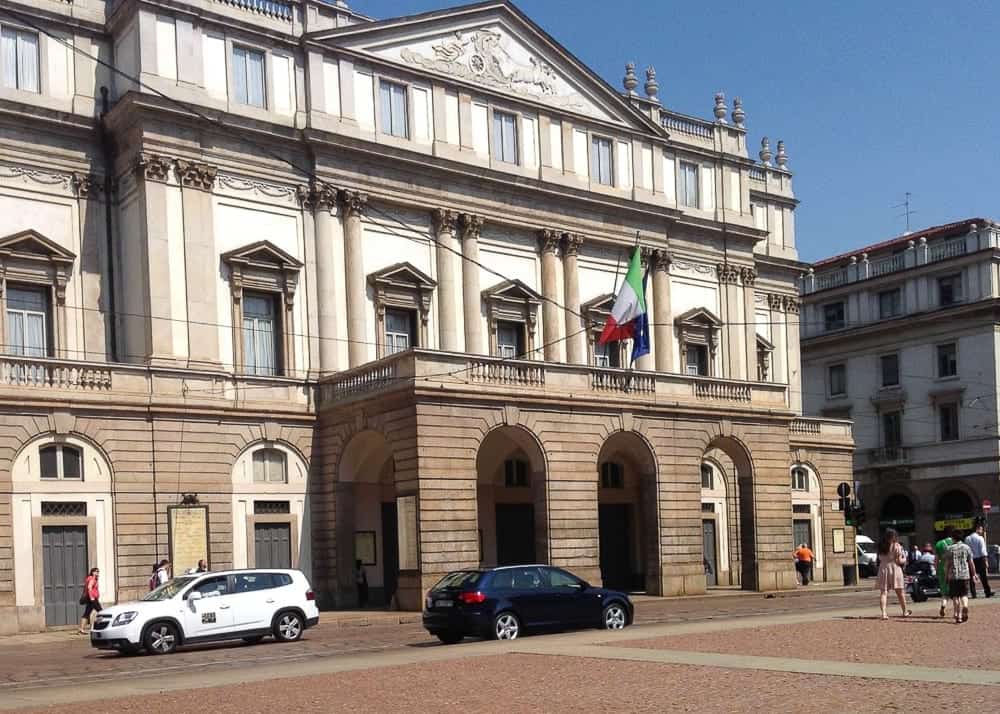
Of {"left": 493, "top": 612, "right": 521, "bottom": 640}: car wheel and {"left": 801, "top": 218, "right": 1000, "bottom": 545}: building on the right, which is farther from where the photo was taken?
{"left": 801, "top": 218, "right": 1000, "bottom": 545}: building on the right

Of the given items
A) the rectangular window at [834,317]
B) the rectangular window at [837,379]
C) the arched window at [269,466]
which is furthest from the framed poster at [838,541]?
the rectangular window at [834,317]

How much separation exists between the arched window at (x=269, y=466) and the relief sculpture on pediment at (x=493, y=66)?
14189 mm

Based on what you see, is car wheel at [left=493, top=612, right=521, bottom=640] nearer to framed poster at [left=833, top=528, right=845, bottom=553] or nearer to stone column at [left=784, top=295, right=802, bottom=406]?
framed poster at [left=833, top=528, right=845, bottom=553]

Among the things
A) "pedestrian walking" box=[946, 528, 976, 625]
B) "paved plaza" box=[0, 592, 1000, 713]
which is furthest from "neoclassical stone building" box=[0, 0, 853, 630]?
"pedestrian walking" box=[946, 528, 976, 625]

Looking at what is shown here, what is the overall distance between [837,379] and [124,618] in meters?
59.4

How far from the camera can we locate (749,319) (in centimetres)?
5516

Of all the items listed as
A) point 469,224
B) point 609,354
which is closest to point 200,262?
point 469,224

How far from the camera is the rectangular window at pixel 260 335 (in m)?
41.0

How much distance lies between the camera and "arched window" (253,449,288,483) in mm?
40125

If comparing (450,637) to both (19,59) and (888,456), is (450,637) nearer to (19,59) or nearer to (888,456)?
(19,59)

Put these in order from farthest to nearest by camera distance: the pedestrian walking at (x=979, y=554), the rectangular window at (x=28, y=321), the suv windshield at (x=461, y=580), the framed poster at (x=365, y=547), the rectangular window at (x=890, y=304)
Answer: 1. the rectangular window at (x=890, y=304)
2. the framed poster at (x=365, y=547)
3. the rectangular window at (x=28, y=321)
4. the pedestrian walking at (x=979, y=554)
5. the suv windshield at (x=461, y=580)

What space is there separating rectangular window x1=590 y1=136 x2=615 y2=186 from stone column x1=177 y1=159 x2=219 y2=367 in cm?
1592

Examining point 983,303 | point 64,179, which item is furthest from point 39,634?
point 983,303

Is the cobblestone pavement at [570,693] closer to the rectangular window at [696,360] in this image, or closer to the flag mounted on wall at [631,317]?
the flag mounted on wall at [631,317]
